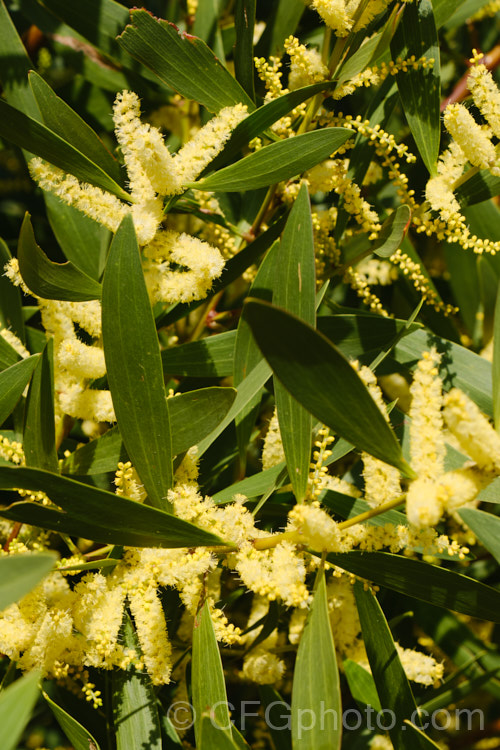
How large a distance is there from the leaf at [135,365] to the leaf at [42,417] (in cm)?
12

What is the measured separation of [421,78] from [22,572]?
1265 mm

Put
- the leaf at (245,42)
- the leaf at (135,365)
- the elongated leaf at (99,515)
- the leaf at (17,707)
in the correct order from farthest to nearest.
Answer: the leaf at (245,42), the leaf at (135,365), the elongated leaf at (99,515), the leaf at (17,707)

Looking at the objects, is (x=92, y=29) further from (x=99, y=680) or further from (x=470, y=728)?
(x=470, y=728)

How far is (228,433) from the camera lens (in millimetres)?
1543

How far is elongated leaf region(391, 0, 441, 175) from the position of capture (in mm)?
1312

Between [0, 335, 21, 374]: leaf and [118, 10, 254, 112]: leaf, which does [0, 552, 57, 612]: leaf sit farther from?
[118, 10, 254, 112]: leaf

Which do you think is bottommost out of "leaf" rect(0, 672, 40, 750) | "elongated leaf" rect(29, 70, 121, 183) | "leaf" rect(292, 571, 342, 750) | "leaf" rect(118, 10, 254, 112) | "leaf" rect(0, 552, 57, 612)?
"leaf" rect(292, 571, 342, 750)

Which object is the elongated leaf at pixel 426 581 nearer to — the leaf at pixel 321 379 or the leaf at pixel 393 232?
the leaf at pixel 321 379

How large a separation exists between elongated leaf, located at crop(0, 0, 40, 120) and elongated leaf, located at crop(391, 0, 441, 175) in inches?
33.1

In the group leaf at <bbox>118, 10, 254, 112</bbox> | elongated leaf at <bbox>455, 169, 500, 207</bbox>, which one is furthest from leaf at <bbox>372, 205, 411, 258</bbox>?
leaf at <bbox>118, 10, 254, 112</bbox>

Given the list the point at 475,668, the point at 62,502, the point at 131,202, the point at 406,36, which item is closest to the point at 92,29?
the point at 131,202

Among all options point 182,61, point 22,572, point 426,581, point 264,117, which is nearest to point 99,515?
point 22,572

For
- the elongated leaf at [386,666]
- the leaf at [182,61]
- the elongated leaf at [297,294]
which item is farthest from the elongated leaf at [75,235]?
the elongated leaf at [386,666]

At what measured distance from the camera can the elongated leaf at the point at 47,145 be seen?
1.06 meters
